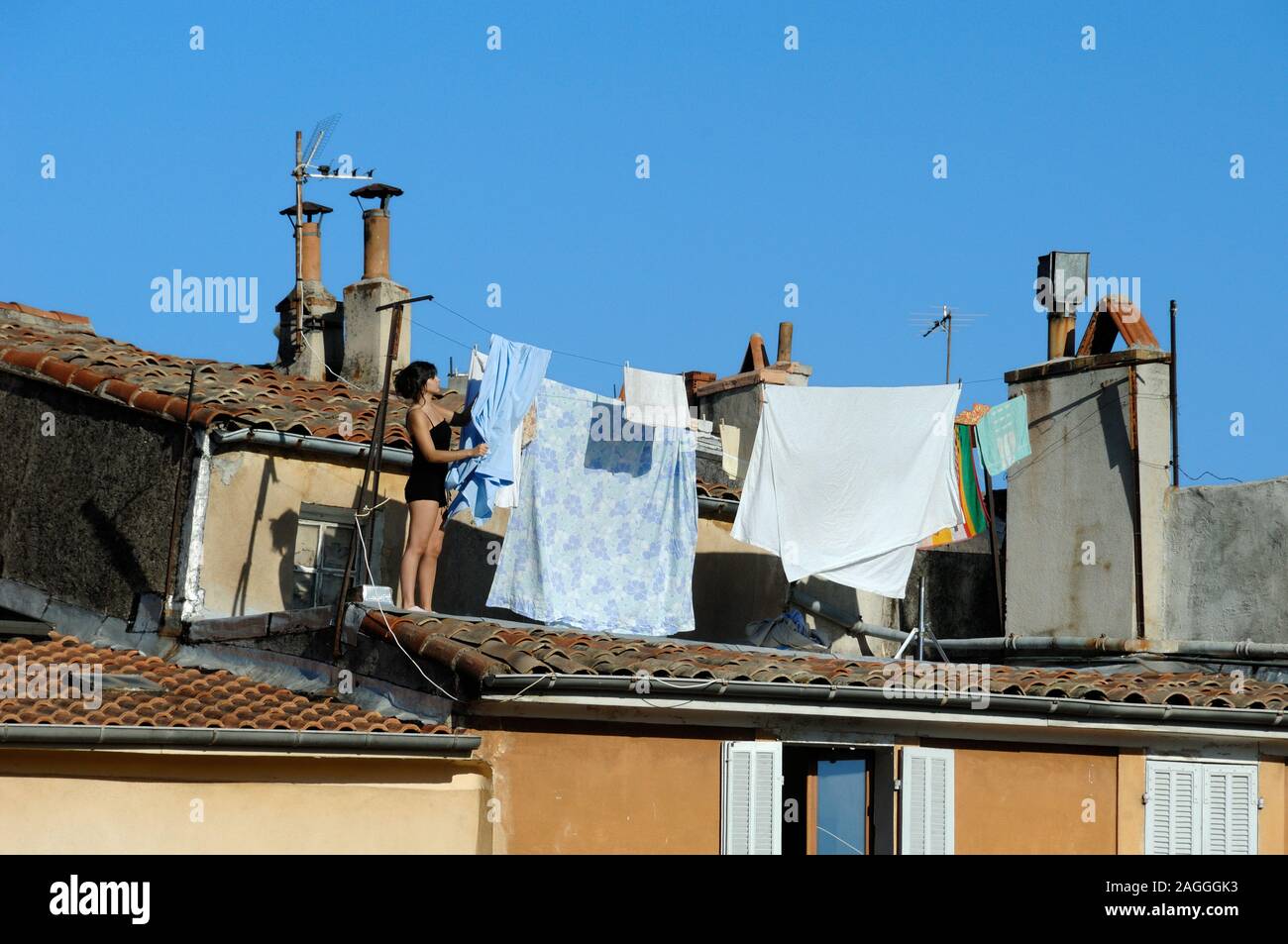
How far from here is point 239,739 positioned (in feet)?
30.6

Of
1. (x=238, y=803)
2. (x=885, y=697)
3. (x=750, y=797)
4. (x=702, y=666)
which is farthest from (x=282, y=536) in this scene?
(x=885, y=697)

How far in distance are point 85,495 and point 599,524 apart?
3966 millimetres

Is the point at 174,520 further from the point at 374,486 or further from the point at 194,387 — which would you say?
the point at 374,486

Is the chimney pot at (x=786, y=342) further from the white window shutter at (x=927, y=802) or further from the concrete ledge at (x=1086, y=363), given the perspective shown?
the white window shutter at (x=927, y=802)

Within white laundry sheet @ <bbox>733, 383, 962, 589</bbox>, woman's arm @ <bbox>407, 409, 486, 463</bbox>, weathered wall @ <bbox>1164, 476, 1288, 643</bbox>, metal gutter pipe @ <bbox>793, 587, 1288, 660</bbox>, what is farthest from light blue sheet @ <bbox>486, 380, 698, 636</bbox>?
weathered wall @ <bbox>1164, 476, 1288, 643</bbox>

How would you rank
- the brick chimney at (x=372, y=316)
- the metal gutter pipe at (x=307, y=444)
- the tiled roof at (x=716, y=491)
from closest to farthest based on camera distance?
the metal gutter pipe at (x=307, y=444)
the tiled roof at (x=716, y=491)
the brick chimney at (x=372, y=316)

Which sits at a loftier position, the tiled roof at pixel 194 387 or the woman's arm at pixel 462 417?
the tiled roof at pixel 194 387

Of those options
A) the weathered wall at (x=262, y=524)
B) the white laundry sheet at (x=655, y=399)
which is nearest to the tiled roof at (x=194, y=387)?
the weathered wall at (x=262, y=524)

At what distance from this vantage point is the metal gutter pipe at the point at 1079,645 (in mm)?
13695

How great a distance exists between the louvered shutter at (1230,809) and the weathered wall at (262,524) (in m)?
→ 6.18

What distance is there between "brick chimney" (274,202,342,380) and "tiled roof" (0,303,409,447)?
259 cm

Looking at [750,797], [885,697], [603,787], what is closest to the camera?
[603,787]

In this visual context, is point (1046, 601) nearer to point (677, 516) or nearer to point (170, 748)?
point (677, 516)
